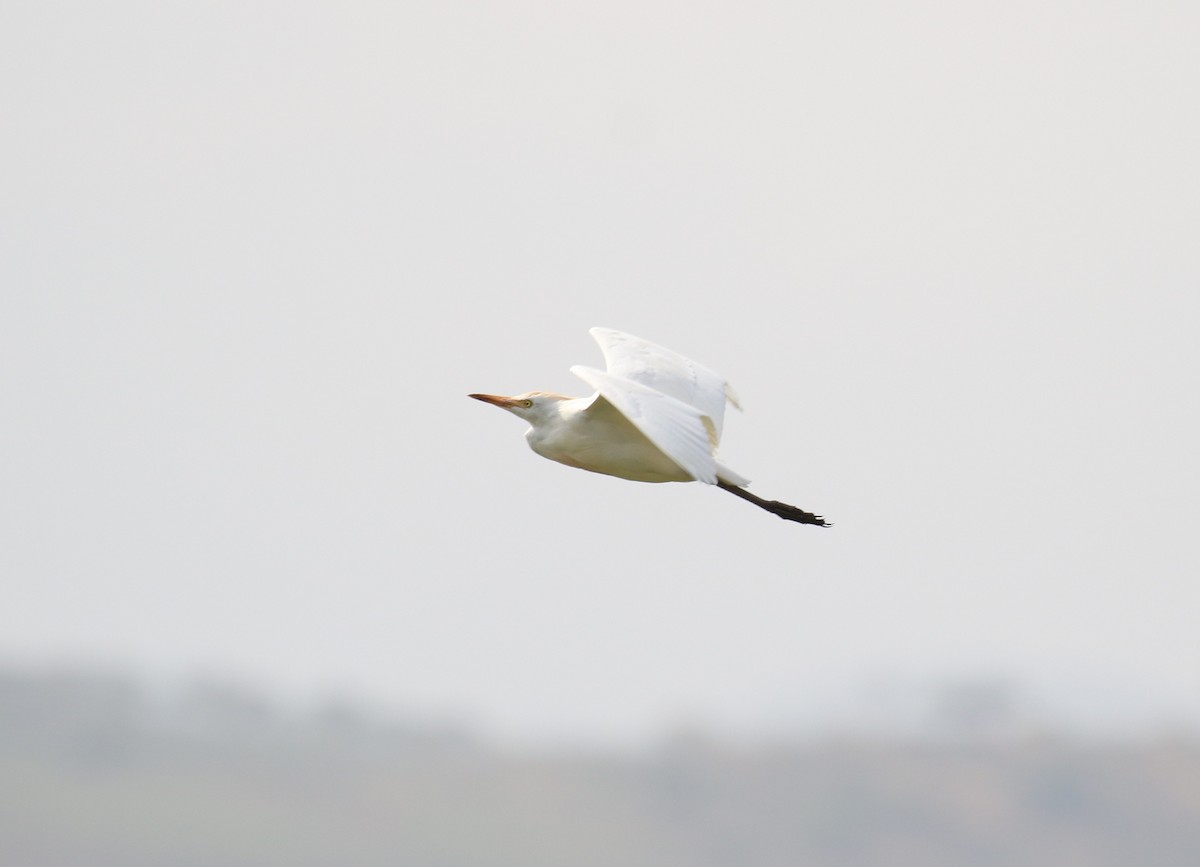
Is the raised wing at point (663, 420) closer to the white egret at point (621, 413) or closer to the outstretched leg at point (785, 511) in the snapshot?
the white egret at point (621, 413)

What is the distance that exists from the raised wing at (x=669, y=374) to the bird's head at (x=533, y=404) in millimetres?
552

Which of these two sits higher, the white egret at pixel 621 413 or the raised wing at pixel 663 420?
the white egret at pixel 621 413

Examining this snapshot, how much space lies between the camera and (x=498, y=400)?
1503cm

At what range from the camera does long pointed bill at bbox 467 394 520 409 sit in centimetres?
1491

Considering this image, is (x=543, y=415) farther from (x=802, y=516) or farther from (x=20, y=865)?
(x=20, y=865)

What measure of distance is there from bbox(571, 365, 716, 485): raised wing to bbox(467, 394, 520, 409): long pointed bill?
195 centimetres

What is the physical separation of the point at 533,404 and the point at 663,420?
3.15 m

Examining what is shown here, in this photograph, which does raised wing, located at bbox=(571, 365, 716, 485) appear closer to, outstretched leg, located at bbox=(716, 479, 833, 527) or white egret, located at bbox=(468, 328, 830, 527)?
white egret, located at bbox=(468, 328, 830, 527)

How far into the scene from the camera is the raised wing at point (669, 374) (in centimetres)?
1391

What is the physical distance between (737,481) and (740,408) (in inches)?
39.5

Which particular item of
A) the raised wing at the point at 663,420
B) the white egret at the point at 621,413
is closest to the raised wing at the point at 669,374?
the white egret at the point at 621,413

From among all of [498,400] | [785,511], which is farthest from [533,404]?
[785,511]

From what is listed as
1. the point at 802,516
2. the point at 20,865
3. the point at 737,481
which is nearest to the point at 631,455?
the point at 737,481

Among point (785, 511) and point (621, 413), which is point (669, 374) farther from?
point (785, 511)
